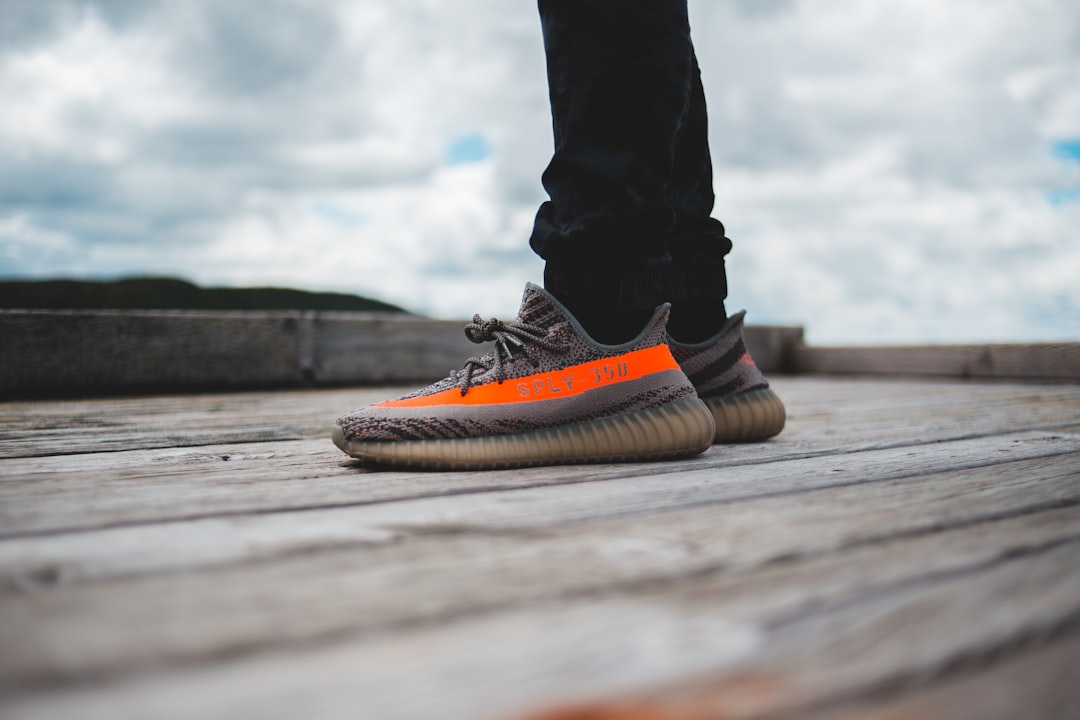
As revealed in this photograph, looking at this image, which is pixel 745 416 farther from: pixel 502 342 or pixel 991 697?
pixel 991 697

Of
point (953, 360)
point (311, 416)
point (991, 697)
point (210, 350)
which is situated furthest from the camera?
point (953, 360)

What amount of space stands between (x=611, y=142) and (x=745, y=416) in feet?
1.76

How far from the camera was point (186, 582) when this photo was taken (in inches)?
20.3

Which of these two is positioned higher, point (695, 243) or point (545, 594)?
point (695, 243)

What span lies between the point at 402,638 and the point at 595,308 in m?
0.74

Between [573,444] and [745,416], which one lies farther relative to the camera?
[745,416]

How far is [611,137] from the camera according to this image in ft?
3.43

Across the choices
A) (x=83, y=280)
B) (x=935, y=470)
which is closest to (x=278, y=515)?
(x=935, y=470)

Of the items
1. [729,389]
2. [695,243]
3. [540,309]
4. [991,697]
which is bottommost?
[991,697]

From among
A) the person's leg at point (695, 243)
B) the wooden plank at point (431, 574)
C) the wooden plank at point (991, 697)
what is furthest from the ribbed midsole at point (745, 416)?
the wooden plank at point (991, 697)

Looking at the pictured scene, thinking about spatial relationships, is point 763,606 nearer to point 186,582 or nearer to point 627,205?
point 186,582

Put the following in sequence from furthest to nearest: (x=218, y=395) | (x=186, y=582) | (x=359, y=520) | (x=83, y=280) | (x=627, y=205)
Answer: (x=83, y=280)
(x=218, y=395)
(x=627, y=205)
(x=359, y=520)
(x=186, y=582)

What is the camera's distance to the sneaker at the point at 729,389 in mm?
1304

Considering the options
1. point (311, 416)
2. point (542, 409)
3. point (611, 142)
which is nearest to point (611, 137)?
point (611, 142)
